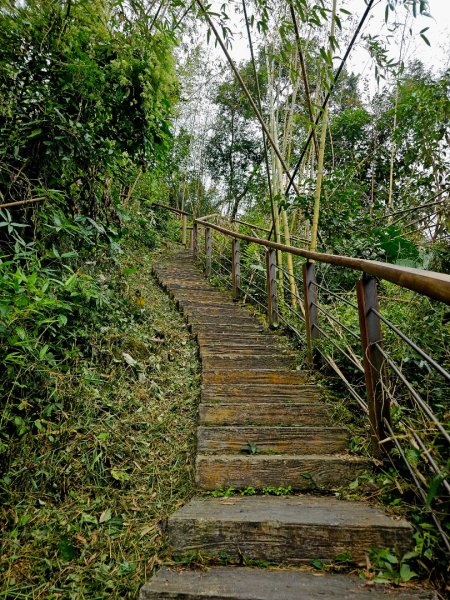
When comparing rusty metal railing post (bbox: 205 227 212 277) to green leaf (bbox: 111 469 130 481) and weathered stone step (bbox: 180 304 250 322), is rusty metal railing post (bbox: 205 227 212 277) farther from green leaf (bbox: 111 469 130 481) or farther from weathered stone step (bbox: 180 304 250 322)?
green leaf (bbox: 111 469 130 481)

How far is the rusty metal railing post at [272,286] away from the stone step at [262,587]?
2483 mm

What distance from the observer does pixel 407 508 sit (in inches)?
55.9

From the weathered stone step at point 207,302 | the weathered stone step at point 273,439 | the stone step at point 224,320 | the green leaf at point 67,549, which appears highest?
the weathered stone step at point 207,302

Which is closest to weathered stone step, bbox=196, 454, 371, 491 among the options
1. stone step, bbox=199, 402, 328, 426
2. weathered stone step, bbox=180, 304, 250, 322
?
stone step, bbox=199, 402, 328, 426

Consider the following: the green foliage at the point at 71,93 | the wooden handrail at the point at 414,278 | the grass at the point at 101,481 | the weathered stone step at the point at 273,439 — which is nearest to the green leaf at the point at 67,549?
the grass at the point at 101,481

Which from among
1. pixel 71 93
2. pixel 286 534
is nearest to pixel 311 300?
pixel 286 534

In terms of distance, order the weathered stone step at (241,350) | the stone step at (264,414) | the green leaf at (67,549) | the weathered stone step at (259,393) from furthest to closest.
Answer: the weathered stone step at (241,350) < the weathered stone step at (259,393) < the stone step at (264,414) < the green leaf at (67,549)

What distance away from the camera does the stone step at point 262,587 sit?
1.14 meters

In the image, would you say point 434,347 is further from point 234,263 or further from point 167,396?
point 234,263

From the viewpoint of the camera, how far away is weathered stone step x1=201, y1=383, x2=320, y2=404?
2.34 meters

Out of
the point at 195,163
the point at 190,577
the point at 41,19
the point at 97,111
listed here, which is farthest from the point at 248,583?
the point at 195,163

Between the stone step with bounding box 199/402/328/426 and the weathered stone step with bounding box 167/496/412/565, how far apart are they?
2.22ft

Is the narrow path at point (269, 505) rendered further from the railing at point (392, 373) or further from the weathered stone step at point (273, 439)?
the railing at point (392, 373)

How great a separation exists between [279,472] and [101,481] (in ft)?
2.88
